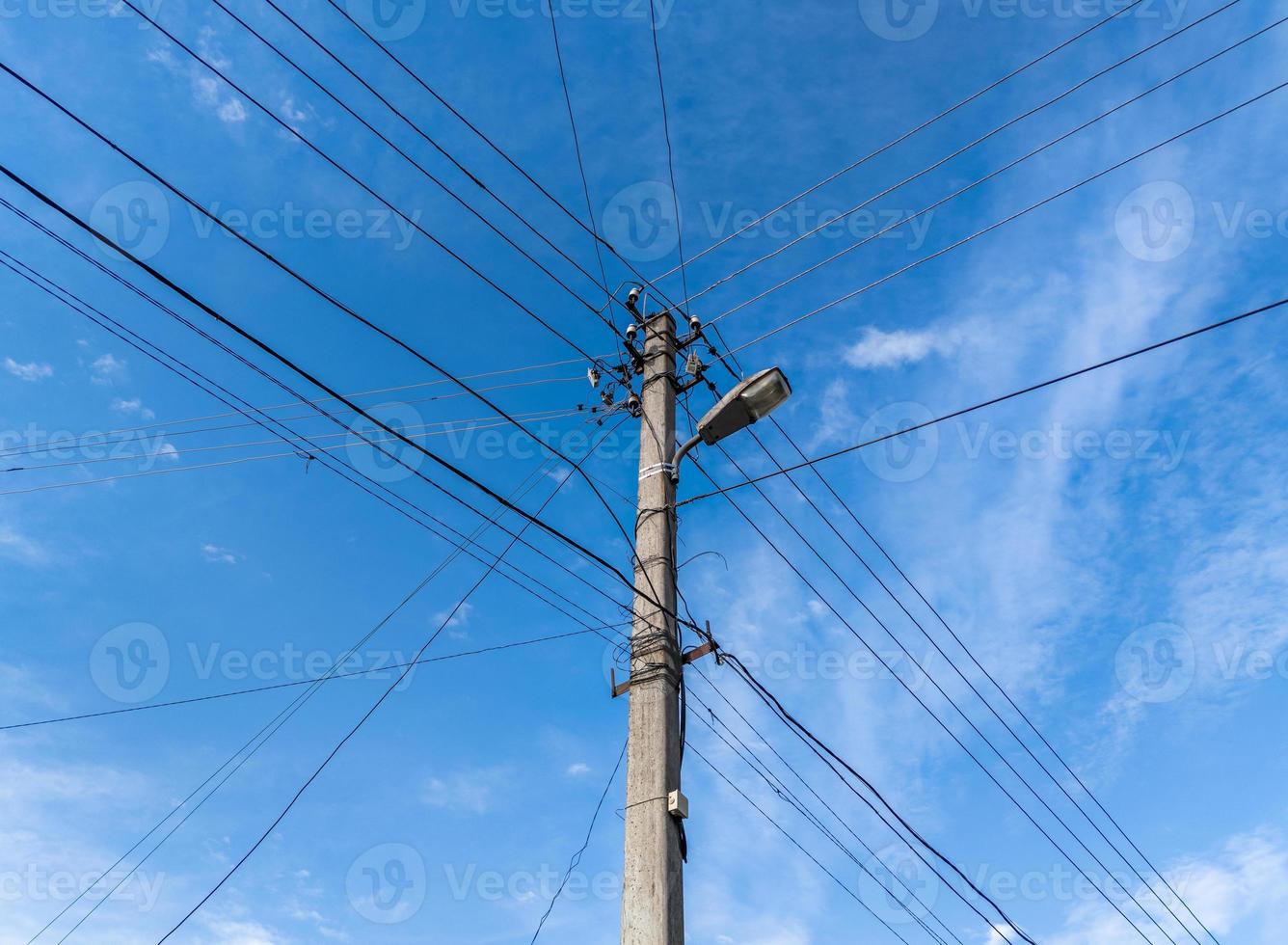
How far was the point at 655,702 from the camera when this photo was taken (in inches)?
251

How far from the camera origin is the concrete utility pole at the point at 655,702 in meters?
5.58

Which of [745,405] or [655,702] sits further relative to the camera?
[745,405]

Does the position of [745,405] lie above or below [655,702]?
above

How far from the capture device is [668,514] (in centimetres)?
737

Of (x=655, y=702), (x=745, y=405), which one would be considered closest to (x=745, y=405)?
(x=745, y=405)

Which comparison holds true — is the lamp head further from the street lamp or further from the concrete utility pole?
the concrete utility pole

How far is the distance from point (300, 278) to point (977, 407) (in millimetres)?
5318

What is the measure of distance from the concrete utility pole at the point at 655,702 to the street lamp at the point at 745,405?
50cm

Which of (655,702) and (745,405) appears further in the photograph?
(745,405)

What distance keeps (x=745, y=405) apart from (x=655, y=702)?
2485 millimetres

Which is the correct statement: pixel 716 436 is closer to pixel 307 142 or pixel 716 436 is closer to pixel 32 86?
pixel 307 142

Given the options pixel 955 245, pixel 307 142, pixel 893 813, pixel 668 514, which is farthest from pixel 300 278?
pixel 893 813

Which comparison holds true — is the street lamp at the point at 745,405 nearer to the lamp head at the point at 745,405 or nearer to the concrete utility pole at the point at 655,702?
the lamp head at the point at 745,405

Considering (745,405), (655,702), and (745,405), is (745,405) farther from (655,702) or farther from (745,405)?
(655,702)
